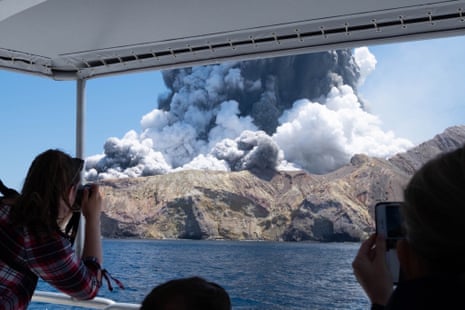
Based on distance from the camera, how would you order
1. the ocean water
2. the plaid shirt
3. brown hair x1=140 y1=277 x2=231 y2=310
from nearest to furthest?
brown hair x1=140 y1=277 x2=231 y2=310 < the plaid shirt < the ocean water

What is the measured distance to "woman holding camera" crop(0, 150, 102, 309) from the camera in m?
0.98

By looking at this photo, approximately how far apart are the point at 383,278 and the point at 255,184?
26.8 meters

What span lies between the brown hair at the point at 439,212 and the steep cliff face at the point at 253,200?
2522 centimetres

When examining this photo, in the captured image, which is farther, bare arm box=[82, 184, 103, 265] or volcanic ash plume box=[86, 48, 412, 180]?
volcanic ash plume box=[86, 48, 412, 180]

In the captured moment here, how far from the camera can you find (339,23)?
200 centimetres

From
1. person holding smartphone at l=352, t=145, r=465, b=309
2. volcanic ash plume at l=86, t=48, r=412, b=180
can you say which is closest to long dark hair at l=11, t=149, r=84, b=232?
person holding smartphone at l=352, t=145, r=465, b=309

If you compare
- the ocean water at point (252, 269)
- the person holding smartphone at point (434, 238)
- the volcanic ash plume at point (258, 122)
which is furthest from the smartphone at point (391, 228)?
the ocean water at point (252, 269)

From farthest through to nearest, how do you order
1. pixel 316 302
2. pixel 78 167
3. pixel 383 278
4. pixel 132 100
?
pixel 132 100, pixel 316 302, pixel 78 167, pixel 383 278

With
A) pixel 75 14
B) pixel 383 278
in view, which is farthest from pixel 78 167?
pixel 75 14

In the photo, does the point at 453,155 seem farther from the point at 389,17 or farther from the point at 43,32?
the point at 43,32

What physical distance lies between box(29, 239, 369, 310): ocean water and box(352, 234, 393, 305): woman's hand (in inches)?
1072

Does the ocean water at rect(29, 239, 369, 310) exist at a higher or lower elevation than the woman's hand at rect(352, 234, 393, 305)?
lower

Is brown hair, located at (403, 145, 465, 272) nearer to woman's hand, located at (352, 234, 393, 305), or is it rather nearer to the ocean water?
woman's hand, located at (352, 234, 393, 305)

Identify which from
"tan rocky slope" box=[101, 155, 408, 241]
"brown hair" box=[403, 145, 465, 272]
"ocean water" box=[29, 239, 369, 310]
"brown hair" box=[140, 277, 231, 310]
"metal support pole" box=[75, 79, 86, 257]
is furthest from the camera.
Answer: "ocean water" box=[29, 239, 369, 310]
